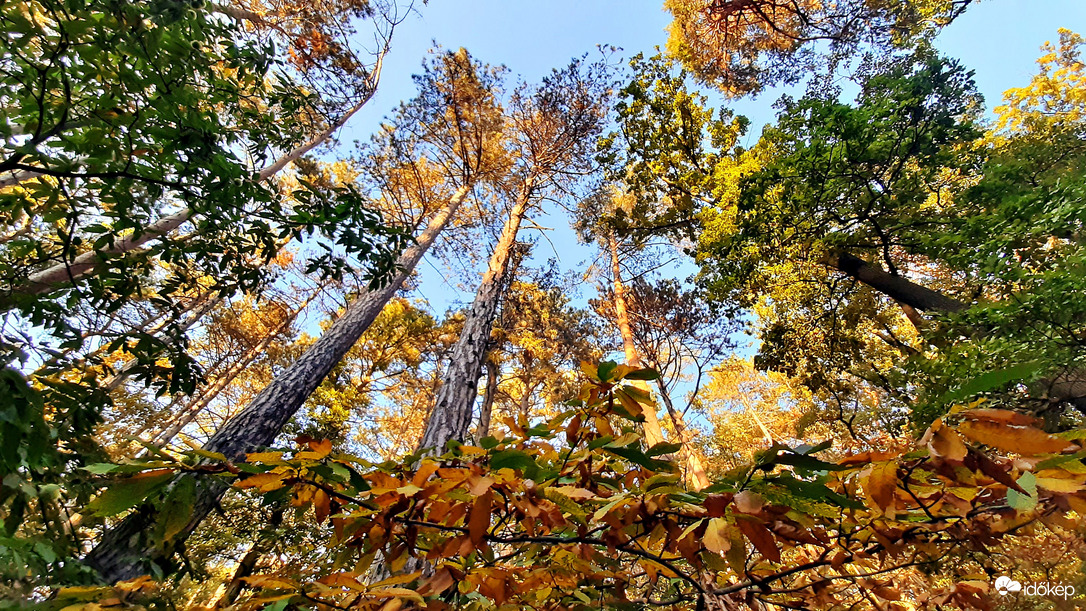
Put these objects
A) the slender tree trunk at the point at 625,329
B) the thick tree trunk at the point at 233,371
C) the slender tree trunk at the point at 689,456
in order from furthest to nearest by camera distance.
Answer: the thick tree trunk at the point at 233,371, the slender tree trunk at the point at 625,329, the slender tree trunk at the point at 689,456

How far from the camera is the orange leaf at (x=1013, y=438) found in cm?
59

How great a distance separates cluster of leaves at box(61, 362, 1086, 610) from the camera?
638mm

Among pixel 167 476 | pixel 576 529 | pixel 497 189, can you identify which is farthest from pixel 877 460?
pixel 497 189

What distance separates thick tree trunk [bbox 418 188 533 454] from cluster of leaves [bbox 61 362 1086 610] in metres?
2.04

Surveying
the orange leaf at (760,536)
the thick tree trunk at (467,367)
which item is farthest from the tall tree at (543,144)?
the orange leaf at (760,536)

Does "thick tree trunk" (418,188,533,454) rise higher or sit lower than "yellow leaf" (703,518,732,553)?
higher

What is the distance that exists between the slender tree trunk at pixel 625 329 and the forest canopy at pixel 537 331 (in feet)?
0.27

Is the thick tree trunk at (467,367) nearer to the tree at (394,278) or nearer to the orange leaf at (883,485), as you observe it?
the tree at (394,278)

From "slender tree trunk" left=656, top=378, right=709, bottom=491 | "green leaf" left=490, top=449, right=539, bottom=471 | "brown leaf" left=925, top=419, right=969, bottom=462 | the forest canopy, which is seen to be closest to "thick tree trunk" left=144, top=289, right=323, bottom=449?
the forest canopy

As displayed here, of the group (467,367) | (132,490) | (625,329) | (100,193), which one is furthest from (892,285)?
(100,193)

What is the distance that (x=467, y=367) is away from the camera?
476 centimetres

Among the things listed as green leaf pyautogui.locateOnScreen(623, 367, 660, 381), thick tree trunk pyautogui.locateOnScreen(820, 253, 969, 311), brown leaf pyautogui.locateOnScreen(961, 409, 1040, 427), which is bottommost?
brown leaf pyautogui.locateOnScreen(961, 409, 1040, 427)

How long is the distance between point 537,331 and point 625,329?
8.74 feet

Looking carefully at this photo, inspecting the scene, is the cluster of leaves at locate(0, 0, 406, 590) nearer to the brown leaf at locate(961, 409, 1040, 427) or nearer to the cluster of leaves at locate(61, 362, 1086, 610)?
the cluster of leaves at locate(61, 362, 1086, 610)
